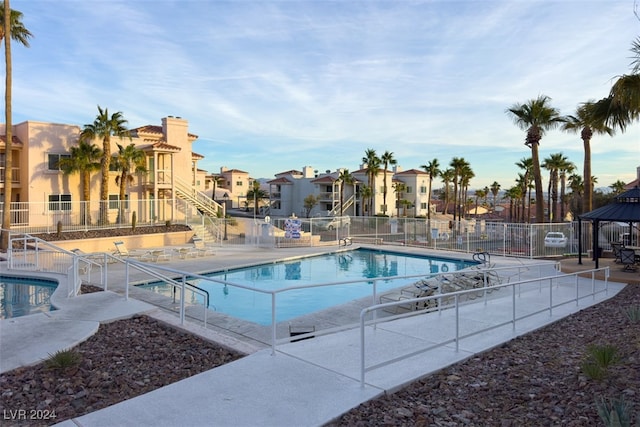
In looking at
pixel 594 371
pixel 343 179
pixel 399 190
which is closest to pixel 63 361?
pixel 594 371

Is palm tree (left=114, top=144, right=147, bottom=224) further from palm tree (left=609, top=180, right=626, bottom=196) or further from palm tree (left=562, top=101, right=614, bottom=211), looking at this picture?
palm tree (left=609, top=180, right=626, bottom=196)

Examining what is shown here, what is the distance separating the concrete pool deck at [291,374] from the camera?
4.41m

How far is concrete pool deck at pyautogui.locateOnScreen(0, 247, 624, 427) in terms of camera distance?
14.5ft

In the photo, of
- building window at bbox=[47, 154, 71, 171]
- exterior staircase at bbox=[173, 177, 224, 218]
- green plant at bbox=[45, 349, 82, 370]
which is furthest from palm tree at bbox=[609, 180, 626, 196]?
green plant at bbox=[45, 349, 82, 370]

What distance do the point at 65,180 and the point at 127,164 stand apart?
3889 millimetres

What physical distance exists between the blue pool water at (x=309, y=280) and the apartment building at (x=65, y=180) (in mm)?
12187

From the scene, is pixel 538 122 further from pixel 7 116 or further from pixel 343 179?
pixel 343 179

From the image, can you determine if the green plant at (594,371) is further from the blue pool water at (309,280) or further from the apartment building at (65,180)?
the apartment building at (65,180)

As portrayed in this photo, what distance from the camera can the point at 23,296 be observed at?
13.0 m

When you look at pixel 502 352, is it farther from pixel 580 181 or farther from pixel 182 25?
pixel 580 181

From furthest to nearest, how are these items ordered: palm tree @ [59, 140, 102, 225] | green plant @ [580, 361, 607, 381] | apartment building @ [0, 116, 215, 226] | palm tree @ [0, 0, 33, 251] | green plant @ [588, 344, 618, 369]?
palm tree @ [59, 140, 102, 225] < apartment building @ [0, 116, 215, 226] < palm tree @ [0, 0, 33, 251] < green plant @ [588, 344, 618, 369] < green plant @ [580, 361, 607, 381]

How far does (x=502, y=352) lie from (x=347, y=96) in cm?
2292

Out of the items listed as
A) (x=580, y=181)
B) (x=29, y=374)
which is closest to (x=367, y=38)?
(x=29, y=374)

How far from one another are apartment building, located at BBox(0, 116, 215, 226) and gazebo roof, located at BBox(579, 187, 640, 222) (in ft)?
A: 79.3
